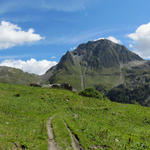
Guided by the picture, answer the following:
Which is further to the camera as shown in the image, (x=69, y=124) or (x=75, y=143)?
(x=69, y=124)

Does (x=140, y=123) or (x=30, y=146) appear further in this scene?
(x=140, y=123)

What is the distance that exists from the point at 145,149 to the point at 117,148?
3873mm

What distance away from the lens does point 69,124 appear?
2755 centimetres

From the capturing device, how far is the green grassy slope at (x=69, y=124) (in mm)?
19358

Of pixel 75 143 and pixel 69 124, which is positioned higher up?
pixel 69 124

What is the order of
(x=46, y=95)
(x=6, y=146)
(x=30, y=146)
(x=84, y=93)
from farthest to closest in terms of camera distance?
(x=84, y=93), (x=46, y=95), (x=30, y=146), (x=6, y=146)

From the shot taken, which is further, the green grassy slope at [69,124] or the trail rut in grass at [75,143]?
the green grassy slope at [69,124]

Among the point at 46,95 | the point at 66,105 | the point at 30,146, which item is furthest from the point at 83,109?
the point at 30,146

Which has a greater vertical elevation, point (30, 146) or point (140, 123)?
point (30, 146)

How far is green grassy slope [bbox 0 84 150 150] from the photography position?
19358 millimetres

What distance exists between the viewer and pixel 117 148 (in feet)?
63.8

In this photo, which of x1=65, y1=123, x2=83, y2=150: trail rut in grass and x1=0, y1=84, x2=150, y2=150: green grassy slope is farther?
x1=0, y1=84, x2=150, y2=150: green grassy slope

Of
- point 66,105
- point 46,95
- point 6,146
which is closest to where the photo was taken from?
point 6,146

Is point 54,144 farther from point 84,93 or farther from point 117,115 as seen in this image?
point 84,93
